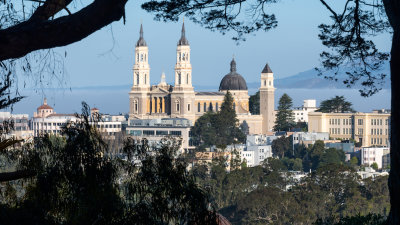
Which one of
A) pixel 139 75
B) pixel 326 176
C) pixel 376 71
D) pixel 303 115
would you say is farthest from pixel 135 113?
pixel 376 71

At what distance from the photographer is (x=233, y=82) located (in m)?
117

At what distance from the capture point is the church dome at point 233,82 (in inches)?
4601

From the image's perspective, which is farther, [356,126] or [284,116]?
[284,116]

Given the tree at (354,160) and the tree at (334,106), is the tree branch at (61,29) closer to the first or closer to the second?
the tree at (354,160)

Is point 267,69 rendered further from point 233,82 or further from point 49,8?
point 49,8

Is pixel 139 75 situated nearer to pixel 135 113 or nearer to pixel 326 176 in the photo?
pixel 135 113

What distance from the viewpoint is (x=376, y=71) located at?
1184 centimetres

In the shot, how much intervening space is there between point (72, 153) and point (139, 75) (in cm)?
10293

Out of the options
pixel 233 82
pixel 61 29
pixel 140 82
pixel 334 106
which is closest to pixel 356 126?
pixel 334 106

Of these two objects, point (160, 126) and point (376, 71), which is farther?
point (160, 126)

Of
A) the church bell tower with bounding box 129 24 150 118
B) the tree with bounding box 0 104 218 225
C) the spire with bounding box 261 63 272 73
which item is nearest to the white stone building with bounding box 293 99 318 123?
the spire with bounding box 261 63 272 73

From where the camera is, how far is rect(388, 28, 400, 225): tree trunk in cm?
864

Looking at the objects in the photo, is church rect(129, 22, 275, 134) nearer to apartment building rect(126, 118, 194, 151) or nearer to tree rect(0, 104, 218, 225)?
apartment building rect(126, 118, 194, 151)

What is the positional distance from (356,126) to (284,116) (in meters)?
9.69
